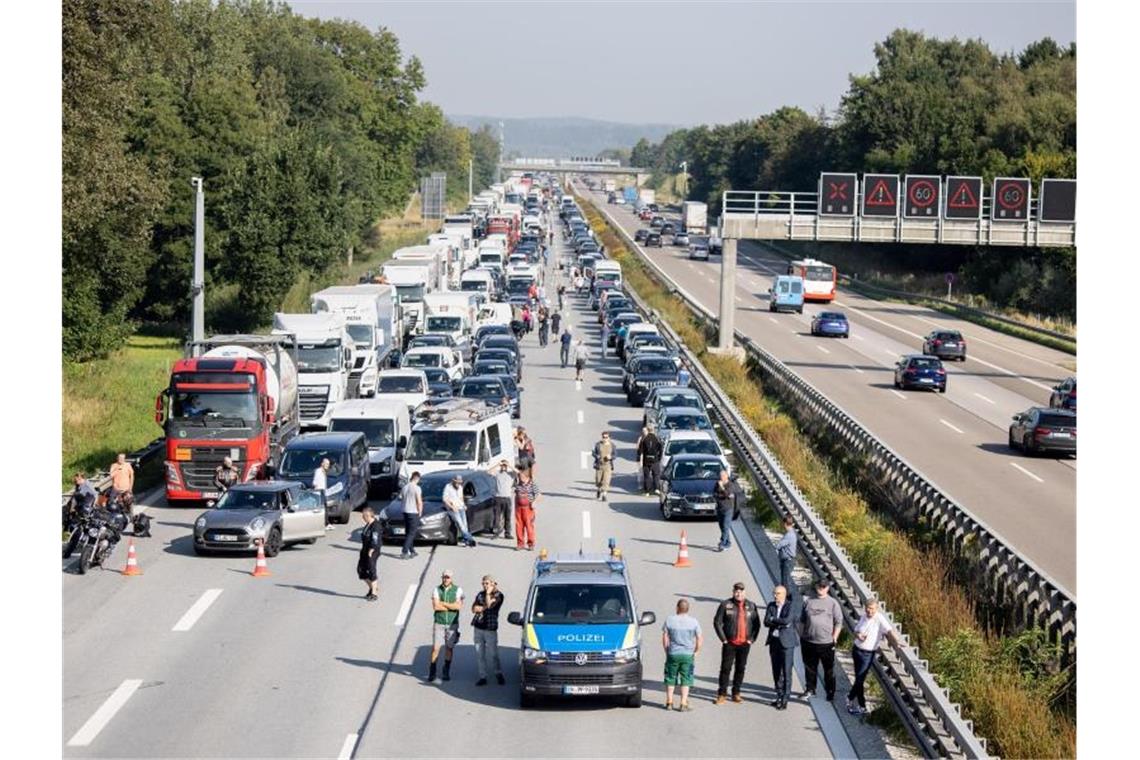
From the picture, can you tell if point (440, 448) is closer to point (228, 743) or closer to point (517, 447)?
point (517, 447)

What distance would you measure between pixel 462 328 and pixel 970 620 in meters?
41.2

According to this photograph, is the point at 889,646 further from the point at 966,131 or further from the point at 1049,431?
the point at 966,131

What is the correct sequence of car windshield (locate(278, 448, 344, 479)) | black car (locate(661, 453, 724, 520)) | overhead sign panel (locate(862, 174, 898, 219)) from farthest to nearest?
overhead sign panel (locate(862, 174, 898, 219)), car windshield (locate(278, 448, 344, 479)), black car (locate(661, 453, 724, 520))

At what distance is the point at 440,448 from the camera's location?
34.3 metres

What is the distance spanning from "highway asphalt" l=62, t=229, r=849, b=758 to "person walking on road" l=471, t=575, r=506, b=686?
24 cm

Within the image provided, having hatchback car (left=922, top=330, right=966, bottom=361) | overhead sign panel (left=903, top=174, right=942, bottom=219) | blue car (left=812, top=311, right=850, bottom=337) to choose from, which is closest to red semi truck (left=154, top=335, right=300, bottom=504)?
overhead sign panel (left=903, top=174, right=942, bottom=219)

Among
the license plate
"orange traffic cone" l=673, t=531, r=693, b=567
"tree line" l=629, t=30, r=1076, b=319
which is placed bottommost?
"orange traffic cone" l=673, t=531, r=693, b=567

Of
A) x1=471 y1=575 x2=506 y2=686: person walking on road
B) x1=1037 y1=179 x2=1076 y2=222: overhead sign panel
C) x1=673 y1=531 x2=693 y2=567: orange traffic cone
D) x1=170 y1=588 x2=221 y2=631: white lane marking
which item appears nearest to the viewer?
x1=471 y1=575 x2=506 y2=686: person walking on road

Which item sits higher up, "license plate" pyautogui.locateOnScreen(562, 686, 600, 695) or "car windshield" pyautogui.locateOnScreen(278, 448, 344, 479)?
"car windshield" pyautogui.locateOnScreen(278, 448, 344, 479)

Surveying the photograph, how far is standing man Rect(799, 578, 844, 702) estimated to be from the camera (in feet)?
66.5

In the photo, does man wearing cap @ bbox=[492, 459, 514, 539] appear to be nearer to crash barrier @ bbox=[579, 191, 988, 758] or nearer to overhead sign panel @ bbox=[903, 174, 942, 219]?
crash barrier @ bbox=[579, 191, 988, 758]

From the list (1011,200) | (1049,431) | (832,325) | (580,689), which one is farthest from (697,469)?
(832,325)

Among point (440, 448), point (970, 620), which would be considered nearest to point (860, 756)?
point (970, 620)
